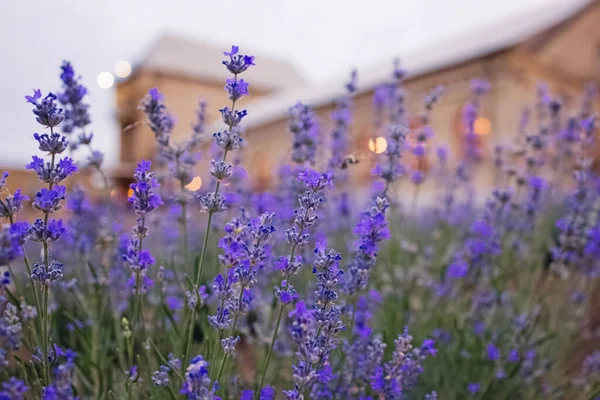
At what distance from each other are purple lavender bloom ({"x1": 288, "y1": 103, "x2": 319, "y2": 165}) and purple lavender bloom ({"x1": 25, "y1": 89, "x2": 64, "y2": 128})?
88cm

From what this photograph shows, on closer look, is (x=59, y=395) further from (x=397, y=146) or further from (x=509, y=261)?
(x=509, y=261)

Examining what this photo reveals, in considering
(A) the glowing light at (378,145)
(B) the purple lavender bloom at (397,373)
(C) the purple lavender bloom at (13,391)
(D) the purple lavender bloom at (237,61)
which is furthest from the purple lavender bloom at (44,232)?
(A) the glowing light at (378,145)

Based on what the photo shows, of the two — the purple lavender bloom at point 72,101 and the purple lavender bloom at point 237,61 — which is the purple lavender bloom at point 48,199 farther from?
the purple lavender bloom at point 72,101

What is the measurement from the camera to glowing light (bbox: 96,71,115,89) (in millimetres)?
2201

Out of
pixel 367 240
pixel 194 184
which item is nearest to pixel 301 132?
pixel 194 184

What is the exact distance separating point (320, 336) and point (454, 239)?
2541 millimetres

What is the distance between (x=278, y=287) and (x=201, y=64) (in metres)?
22.9

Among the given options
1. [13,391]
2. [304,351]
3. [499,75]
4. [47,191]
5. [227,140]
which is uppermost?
[499,75]

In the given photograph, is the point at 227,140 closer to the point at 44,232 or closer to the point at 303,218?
the point at 303,218

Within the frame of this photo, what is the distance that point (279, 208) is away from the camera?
2408mm

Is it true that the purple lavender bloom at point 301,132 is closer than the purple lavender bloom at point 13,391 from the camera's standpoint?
No

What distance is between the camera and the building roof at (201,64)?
21862 mm

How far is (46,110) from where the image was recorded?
98cm

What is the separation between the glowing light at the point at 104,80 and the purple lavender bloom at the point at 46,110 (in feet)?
4.21
